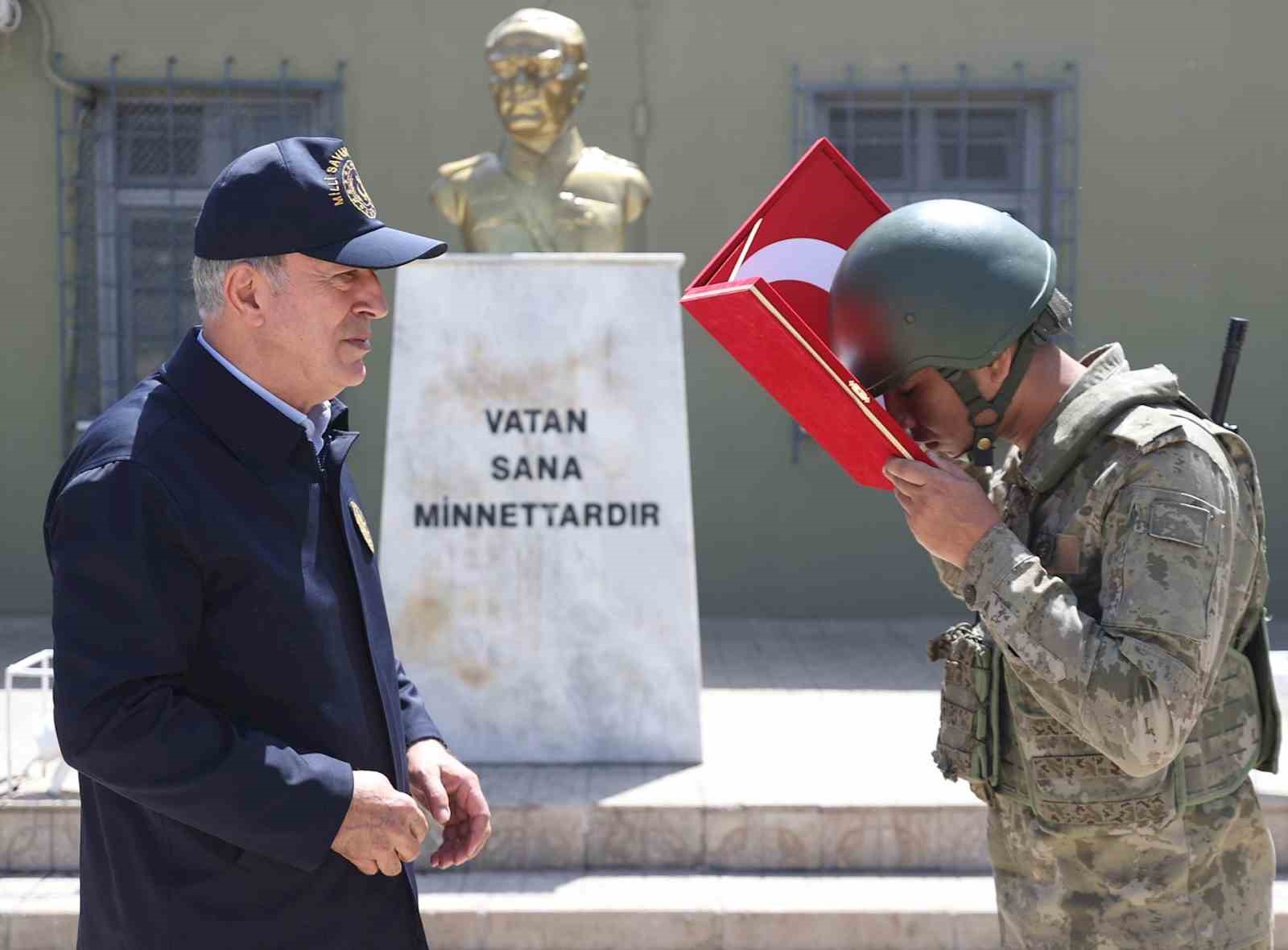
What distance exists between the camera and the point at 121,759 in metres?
1.53

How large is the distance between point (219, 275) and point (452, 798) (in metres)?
0.80

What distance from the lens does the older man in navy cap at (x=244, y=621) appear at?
60.8 inches

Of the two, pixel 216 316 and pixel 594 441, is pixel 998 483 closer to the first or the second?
pixel 216 316

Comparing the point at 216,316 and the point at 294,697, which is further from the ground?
the point at 216,316

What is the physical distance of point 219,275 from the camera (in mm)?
1738

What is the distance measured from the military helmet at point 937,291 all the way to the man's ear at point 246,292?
0.78 m

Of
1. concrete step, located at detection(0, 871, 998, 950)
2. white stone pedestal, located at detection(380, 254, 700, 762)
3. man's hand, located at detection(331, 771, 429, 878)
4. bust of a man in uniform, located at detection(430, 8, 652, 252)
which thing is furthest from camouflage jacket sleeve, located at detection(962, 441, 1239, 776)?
bust of a man in uniform, located at detection(430, 8, 652, 252)

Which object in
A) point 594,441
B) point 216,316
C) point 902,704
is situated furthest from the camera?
point 902,704

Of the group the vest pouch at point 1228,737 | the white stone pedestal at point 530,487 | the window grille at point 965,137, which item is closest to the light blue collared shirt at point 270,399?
the vest pouch at point 1228,737

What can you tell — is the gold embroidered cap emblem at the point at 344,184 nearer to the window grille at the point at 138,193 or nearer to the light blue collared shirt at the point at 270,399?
the light blue collared shirt at the point at 270,399

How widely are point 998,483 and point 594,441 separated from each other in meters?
2.66

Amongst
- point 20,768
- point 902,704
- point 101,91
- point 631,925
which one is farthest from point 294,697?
point 101,91

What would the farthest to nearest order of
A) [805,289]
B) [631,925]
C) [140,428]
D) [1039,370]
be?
1. [631,925]
2. [805,289]
3. [1039,370]
4. [140,428]

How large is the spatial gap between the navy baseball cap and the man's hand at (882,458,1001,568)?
0.70 m
